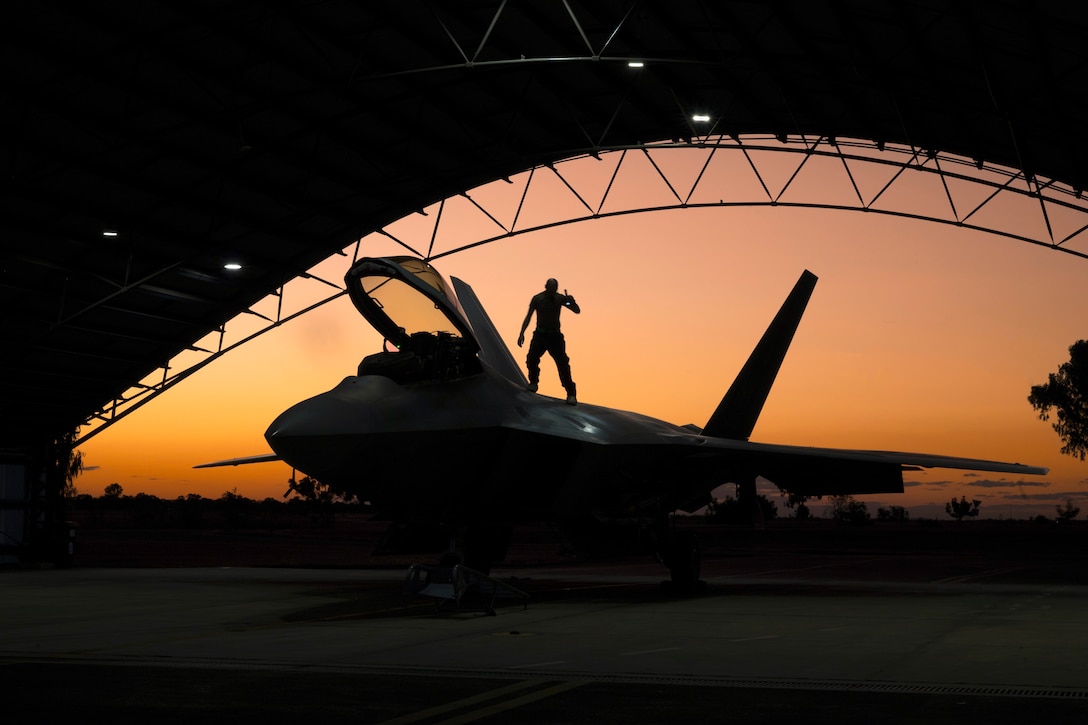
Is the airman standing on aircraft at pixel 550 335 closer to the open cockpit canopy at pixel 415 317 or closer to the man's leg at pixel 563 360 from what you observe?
the man's leg at pixel 563 360

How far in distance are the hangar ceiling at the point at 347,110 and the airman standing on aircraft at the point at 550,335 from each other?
4284mm

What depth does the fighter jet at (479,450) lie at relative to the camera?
1196 centimetres

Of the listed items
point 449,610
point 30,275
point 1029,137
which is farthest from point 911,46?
point 30,275

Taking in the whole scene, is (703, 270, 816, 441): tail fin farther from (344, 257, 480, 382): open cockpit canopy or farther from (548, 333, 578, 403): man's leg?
(344, 257, 480, 382): open cockpit canopy

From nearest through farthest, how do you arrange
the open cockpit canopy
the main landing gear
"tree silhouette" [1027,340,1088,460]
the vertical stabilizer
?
the open cockpit canopy
the vertical stabilizer
the main landing gear
"tree silhouette" [1027,340,1088,460]

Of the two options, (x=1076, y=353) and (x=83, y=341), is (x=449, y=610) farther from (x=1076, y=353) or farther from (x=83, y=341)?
(x=1076, y=353)

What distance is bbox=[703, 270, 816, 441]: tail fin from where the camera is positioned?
19500 mm

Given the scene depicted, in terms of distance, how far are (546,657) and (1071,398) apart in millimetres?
66619

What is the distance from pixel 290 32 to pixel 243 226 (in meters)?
7.54

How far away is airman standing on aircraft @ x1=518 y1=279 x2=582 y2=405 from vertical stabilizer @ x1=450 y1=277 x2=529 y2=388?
0.42 metres

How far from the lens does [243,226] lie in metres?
26.2

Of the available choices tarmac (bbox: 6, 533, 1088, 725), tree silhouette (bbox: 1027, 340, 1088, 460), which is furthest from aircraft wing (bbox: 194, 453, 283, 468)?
tree silhouette (bbox: 1027, 340, 1088, 460)

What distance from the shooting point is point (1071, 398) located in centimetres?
6694

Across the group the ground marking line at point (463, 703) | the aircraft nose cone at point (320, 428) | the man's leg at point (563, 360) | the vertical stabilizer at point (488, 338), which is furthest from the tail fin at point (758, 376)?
the ground marking line at point (463, 703)
